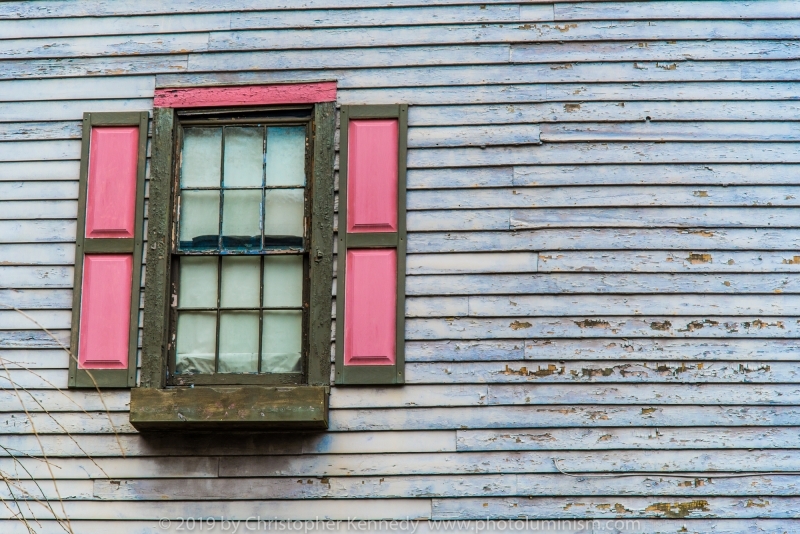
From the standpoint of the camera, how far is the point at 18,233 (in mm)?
5797

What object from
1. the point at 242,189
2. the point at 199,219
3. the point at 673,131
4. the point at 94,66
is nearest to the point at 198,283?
the point at 199,219

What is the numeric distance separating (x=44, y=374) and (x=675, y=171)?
3829mm

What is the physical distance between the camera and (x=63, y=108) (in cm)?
596

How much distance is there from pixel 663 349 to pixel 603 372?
1.18 feet

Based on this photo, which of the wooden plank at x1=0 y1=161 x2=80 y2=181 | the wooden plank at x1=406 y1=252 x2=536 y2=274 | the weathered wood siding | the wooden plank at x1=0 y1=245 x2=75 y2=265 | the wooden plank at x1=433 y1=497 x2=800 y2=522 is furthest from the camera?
the wooden plank at x1=0 y1=161 x2=80 y2=181

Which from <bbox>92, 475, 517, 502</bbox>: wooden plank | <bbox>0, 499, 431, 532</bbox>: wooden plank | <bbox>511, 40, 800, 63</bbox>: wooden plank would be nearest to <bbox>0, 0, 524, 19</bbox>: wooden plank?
<bbox>511, 40, 800, 63</bbox>: wooden plank

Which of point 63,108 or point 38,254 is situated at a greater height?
point 63,108

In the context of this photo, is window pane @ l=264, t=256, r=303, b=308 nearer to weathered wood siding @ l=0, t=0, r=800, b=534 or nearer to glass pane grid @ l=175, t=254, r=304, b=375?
glass pane grid @ l=175, t=254, r=304, b=375

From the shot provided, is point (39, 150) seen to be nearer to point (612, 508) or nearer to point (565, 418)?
point (565, 418)

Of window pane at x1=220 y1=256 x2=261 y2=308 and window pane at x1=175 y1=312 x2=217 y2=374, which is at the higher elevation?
window pane at x1=220 y1=256 x2=261 y2=308

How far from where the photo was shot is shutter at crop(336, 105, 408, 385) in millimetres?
5414

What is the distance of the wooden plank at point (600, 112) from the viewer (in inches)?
222

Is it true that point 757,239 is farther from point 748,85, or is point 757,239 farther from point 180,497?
point 180,497

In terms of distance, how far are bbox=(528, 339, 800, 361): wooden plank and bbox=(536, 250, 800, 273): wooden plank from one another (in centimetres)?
40
